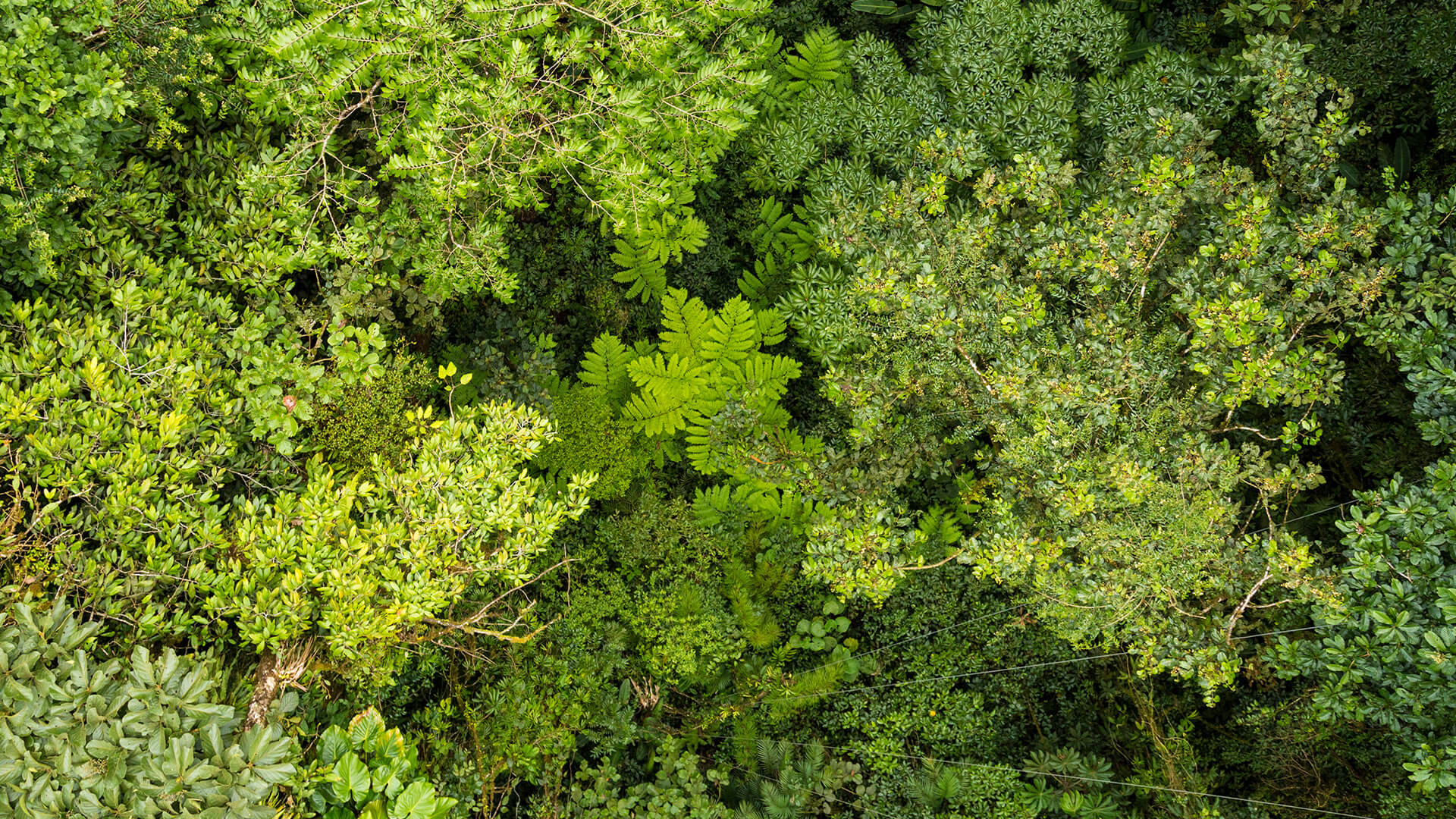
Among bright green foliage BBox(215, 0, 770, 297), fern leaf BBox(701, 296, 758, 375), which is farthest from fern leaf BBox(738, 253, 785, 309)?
bright green foliage BBox(215, 0, 770, 297)

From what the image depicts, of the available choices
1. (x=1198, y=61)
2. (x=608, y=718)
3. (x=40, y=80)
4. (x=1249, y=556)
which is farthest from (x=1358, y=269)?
(x=40, y=80)

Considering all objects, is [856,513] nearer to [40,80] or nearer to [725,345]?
[725,345]

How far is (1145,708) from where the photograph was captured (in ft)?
17.9

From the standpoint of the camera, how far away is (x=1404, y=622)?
136 inches

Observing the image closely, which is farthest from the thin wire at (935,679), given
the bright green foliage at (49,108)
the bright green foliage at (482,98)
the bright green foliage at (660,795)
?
the bright green foliage at (49,108)

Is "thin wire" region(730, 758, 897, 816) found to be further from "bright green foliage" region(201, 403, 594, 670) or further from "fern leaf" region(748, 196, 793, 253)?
"fern leaf" region(748, 196, 793, 253)

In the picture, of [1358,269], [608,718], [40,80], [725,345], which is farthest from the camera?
[725,345]

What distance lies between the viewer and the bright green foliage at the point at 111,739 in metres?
2.88

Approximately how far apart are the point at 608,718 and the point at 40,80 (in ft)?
14.7

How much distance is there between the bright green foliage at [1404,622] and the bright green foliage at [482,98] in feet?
12.1

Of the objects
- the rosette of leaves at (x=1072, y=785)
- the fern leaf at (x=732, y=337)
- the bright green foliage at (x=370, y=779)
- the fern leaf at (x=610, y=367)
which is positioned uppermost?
the fern leaf at (x=732, y=337)

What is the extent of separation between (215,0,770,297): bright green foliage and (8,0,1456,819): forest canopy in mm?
41

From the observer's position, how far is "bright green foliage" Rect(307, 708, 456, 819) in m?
3.45

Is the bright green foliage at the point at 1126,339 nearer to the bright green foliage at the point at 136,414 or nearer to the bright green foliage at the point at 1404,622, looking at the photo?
the bright green foliage at the point at 1404,622
